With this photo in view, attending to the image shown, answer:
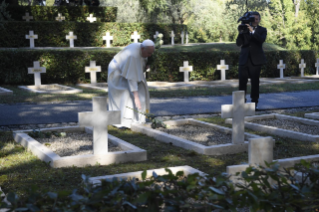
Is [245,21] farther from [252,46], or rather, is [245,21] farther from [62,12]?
[62,12]

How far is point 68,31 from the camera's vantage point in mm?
22766

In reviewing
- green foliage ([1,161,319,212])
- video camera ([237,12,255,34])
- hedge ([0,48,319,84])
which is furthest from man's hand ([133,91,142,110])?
hedge ([0,48,319,84])

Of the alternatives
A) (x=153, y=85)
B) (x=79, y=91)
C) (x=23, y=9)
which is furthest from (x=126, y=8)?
(x=79, y=91)

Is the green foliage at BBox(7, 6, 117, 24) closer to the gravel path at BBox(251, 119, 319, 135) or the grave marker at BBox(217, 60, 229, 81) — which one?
the grave marker at BBox(217, 60, 229, 81)

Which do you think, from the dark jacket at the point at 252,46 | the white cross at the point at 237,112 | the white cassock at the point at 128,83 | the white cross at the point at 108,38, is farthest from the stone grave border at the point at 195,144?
the white cross at the point at 108,38

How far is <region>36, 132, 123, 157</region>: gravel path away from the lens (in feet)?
18.0

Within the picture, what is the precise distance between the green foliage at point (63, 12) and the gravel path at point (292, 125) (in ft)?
64.1

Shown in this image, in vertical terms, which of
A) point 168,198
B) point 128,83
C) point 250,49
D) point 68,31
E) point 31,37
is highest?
point 68,31

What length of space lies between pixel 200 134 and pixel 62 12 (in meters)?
20.3

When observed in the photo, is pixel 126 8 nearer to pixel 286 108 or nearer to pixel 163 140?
pixel 286 108

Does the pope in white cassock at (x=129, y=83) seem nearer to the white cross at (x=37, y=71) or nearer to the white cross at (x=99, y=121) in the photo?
the white cross at (x=99, y=121)

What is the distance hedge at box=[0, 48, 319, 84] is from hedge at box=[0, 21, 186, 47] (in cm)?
724

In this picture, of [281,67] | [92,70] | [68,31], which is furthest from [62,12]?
[281,67]

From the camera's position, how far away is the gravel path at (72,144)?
548 centimetres
